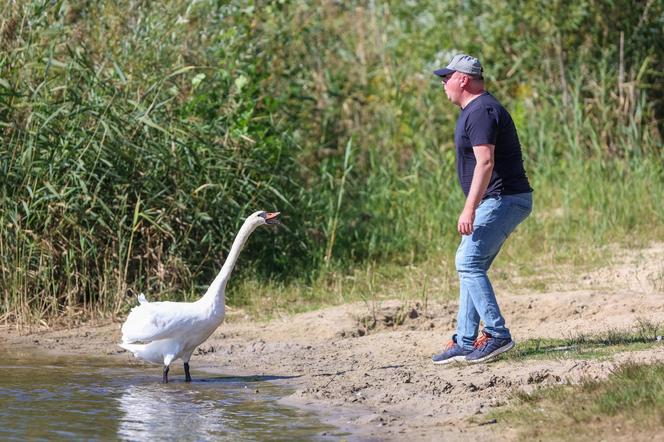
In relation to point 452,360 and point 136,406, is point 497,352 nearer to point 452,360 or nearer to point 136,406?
point 452,360

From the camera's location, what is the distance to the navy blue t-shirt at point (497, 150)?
23.9 ft

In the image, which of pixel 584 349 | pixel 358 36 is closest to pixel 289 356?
pixel 584 349

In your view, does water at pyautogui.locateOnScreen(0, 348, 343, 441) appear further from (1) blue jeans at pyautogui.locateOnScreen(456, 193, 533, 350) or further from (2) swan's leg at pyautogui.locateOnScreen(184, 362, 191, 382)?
(1) blue jeans at pyautogui.locateOnScreen(456, 193, 533, 350)

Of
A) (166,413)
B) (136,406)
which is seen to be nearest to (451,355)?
(166,413)

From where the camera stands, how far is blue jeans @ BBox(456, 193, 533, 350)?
290 inches

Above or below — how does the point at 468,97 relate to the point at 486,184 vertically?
above

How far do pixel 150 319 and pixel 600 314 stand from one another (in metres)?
3.77

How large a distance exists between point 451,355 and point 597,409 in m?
1.97

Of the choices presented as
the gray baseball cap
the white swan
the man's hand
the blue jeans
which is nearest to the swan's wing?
the white swan

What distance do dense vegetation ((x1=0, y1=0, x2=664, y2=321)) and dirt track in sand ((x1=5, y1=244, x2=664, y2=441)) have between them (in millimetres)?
973

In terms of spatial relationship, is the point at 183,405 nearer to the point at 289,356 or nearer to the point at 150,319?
the point at 150,319

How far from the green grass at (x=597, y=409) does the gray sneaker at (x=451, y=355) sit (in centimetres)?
115

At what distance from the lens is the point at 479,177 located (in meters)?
7.14

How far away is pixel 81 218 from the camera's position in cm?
1035
